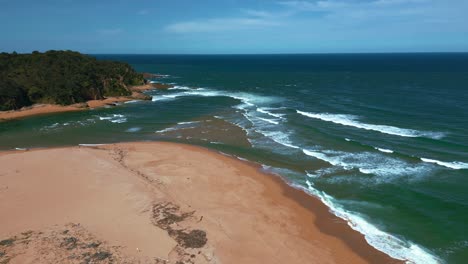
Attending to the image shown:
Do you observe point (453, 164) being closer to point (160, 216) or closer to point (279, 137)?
point (279, 137)

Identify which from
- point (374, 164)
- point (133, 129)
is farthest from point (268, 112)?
point (374, 164)

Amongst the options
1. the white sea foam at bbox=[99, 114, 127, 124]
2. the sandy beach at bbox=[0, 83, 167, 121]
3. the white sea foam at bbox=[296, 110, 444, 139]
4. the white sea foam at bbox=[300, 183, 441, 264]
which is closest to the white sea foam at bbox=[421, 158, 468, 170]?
the white sea foam at bbox=[296, 110, 444, 139]

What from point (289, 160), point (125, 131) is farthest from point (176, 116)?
point (289, 160)

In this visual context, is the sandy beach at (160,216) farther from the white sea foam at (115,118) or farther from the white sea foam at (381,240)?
the white sea foam at (115,118)

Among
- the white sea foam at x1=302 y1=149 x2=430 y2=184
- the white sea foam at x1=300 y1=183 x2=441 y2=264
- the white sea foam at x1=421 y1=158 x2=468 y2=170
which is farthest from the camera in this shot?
the white sea foam at x1=421 y1=158 x2=468 y2=170

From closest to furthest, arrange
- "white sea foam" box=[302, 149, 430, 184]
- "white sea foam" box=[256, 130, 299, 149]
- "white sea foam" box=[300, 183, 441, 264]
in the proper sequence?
1. "white sea foam" box=[300, 183, 441, 264]
2. "white sea foam" box=[302, 149, 430, 184]
3. "white sea foam" box=[256, 130, 299, 149]

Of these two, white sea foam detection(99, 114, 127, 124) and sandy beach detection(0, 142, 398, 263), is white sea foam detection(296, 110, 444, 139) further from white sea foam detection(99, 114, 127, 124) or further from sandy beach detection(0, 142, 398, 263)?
white sea foam detection(99, 114, 127, 124)

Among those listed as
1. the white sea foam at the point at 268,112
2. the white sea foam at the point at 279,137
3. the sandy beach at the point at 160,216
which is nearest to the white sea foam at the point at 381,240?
the sandy beach at the point at 160,216
